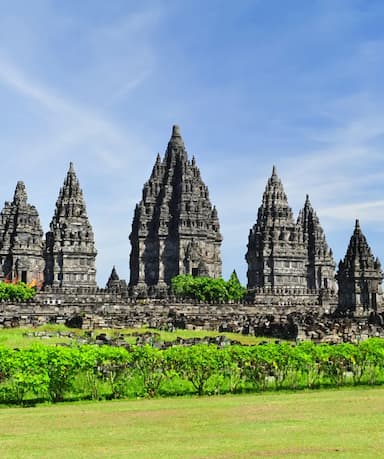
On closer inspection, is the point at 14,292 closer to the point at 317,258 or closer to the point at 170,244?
the point at 170,244

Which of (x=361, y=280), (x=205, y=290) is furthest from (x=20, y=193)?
(x=361, y=280)

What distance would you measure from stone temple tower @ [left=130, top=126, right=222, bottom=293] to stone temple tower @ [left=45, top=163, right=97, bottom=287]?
7222 mm

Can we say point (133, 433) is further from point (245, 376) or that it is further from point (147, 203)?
point (147, 203)

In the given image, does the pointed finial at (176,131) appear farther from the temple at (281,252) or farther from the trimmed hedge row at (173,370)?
the trimmed hedge row at (173,370)

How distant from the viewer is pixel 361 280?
6156cm

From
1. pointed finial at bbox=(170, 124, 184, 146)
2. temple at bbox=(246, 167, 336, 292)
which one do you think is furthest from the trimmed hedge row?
pointed finial at bbox=(170, 124, 184, 146)

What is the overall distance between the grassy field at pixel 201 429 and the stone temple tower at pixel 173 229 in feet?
237

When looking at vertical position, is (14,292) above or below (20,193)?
below

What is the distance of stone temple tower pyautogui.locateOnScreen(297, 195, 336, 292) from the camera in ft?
359

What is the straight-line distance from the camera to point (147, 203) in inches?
4045

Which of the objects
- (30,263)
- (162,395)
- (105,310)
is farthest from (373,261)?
(30,263)

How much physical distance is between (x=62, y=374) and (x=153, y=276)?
77.1 meters

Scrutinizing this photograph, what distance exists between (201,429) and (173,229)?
82700 mm

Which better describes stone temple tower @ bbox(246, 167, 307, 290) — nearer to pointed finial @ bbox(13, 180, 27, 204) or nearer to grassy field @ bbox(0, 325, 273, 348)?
pointed finial @ bbox(13, 180, 27, 204)
